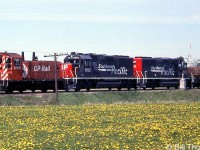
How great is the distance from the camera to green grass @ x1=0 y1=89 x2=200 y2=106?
3930cm

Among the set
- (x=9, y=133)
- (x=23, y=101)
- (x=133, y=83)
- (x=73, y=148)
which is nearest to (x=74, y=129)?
(x=9, y=133)

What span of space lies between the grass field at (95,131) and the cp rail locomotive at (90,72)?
53.7ft

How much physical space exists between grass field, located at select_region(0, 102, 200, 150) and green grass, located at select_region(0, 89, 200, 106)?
13.0 meters

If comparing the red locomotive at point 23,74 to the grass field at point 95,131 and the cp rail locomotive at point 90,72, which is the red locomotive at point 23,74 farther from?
the grass field at point 95,131

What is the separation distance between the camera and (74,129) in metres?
19.8

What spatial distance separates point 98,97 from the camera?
4556 centimetres

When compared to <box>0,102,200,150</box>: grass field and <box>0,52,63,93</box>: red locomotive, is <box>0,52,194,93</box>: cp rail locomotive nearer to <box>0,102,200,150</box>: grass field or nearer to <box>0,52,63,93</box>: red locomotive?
<box>0,52,63,93</box>: red locomotive

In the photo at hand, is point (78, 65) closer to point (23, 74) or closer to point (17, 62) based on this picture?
point (23, 74)

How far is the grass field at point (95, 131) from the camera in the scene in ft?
50.9

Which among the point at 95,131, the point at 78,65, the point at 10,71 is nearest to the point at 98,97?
the point at 78,65

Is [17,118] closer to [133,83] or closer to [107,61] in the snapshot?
[107,61]

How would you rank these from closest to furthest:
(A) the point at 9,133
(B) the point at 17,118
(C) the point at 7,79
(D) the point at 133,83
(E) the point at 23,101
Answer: (A) the point at 9,133
(B) the point at 17,118
(E) the point at 23,101
(C) the point at 7,79
(D) the point at 133,83

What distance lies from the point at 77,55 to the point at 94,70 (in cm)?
256

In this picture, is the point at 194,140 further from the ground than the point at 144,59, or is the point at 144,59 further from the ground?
the point at 144,59
